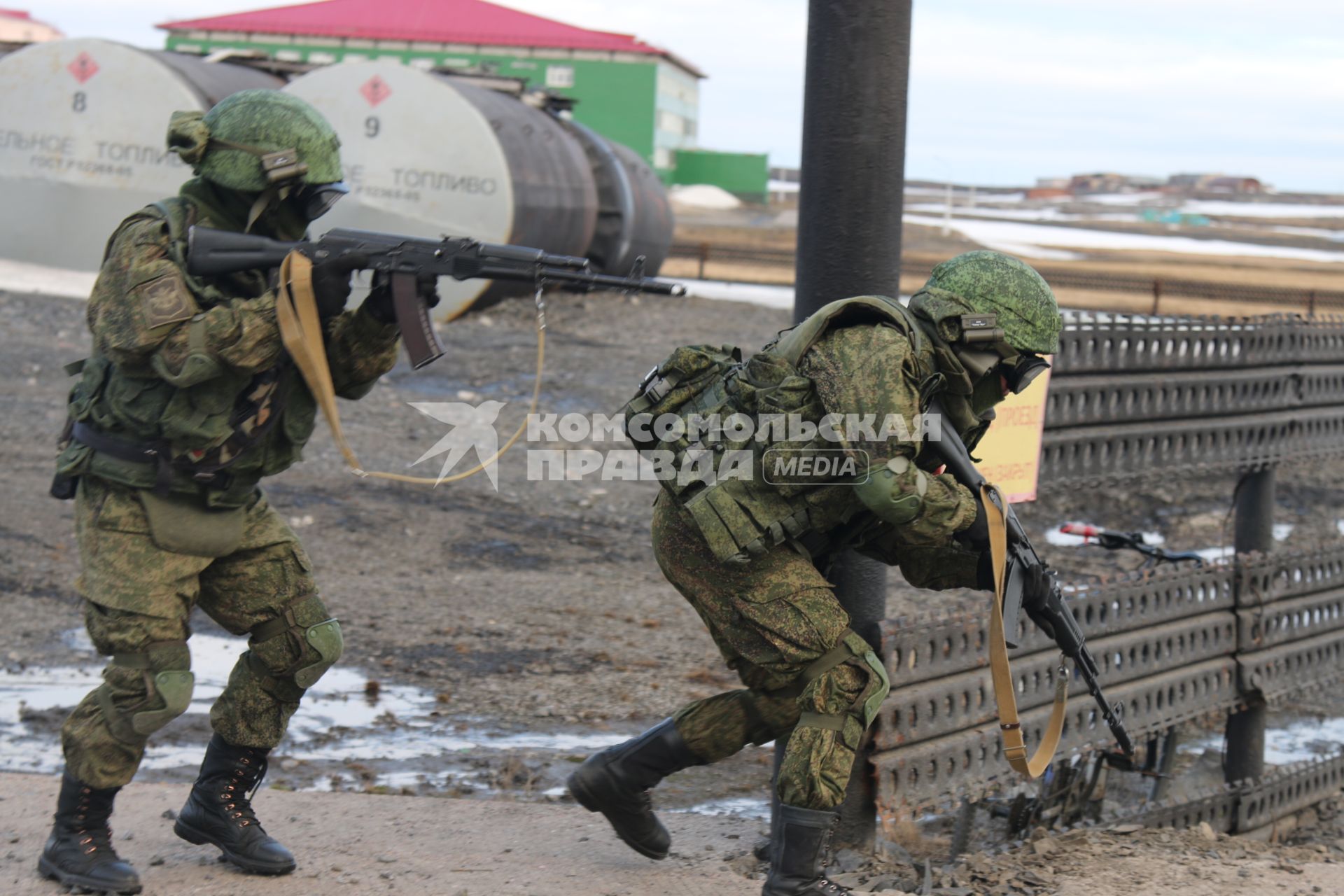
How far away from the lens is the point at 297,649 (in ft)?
10.4

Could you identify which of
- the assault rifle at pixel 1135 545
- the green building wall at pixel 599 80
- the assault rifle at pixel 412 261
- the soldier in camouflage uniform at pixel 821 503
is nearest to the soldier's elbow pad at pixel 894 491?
the soldier in camouflage uniform at pixel 821 503

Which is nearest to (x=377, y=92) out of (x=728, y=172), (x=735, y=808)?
(x=735, y=808)

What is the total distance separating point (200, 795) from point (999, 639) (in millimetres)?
1879

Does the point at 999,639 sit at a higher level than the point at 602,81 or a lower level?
lower

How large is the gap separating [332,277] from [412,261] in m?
0.18

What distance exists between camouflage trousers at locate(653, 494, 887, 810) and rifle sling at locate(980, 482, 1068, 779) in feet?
1.05

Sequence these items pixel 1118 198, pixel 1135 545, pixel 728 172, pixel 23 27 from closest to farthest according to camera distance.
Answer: pixel 1135 545 < pixel 728 172 < pixel 23 27 < pixel 1118 198

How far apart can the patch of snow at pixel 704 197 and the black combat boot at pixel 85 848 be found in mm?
38025

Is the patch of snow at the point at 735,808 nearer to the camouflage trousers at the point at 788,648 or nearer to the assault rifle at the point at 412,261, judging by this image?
the camouflage trousers at the point at 788,648

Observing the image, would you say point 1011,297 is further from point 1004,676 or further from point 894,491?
point 1004,676

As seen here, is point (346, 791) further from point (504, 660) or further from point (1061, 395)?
point (1061, 395)

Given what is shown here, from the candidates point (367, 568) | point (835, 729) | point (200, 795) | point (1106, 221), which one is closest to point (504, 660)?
point (367, 568)

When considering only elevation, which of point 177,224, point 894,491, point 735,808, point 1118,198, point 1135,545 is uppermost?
point 1118,198

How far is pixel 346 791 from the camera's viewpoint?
12.9ft
